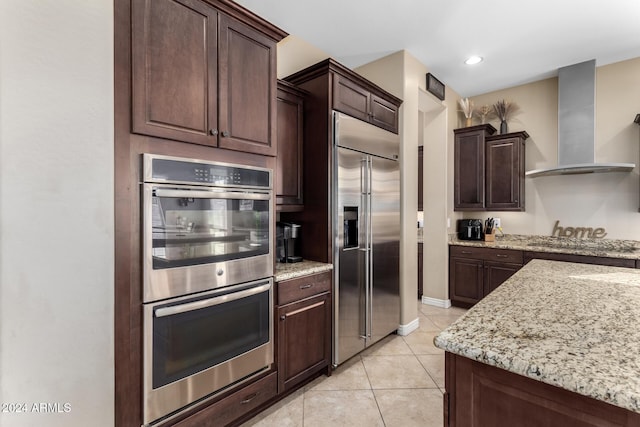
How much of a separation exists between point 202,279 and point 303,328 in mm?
903

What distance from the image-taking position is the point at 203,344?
5.28 feet

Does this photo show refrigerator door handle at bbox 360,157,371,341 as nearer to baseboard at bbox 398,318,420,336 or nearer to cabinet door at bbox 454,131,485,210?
baseboard at bbox 398,318,420,336

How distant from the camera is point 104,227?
1.31 metres

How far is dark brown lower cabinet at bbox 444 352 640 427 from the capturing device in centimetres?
76

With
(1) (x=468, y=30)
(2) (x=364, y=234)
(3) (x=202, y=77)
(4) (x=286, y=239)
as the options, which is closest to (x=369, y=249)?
(2) (x=364, y=234)

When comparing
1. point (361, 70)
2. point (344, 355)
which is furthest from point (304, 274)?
point (361, 70)

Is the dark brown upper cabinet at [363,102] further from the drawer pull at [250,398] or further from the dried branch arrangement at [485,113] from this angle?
the drawer pull at [250,398]

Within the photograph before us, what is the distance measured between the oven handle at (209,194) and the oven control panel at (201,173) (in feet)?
0.15

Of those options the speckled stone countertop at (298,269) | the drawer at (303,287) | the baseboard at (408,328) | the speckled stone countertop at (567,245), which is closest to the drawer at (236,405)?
the drawer at (303,287)

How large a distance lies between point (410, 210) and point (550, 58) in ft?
7.70

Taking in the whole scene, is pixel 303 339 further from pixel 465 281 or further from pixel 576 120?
pixel 576 120

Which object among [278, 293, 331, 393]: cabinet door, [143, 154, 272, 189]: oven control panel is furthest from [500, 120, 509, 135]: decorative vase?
[143, 154, 272, 189]: oven control panel

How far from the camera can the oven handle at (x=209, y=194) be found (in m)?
1.44

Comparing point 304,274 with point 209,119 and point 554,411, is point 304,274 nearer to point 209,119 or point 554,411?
point 209,119
